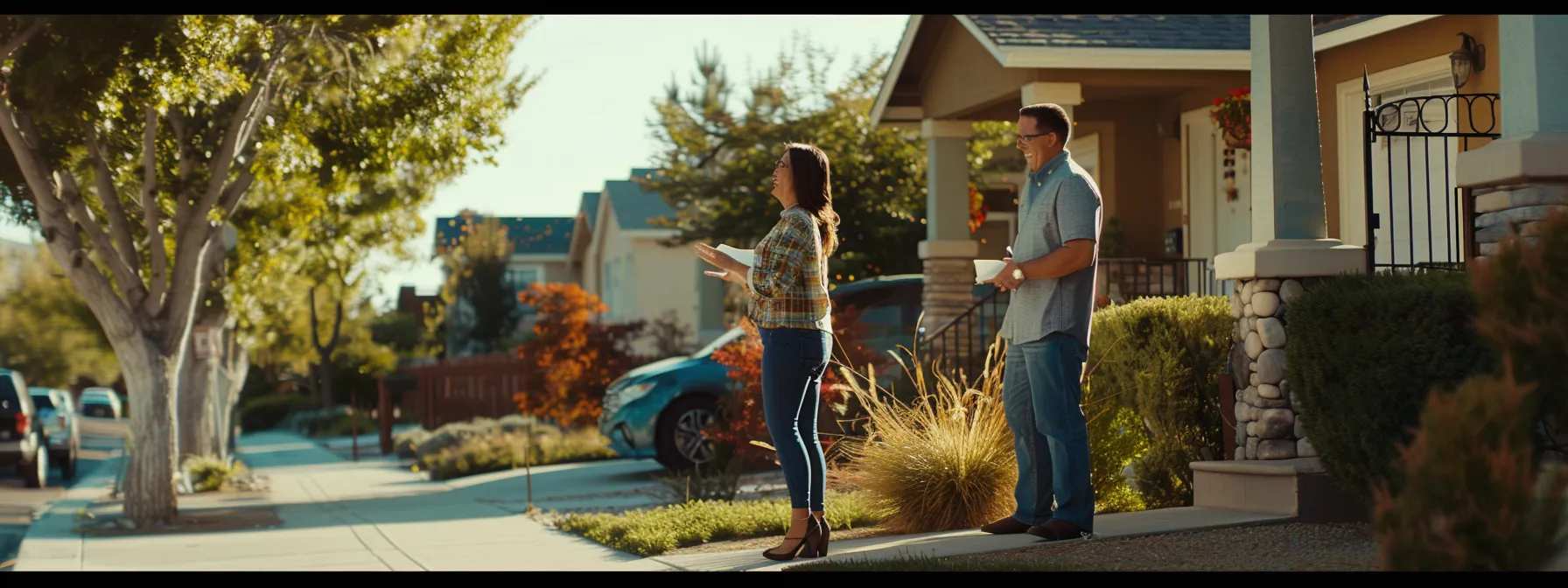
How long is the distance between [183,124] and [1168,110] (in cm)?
953

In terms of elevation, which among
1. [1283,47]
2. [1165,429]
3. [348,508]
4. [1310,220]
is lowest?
[348,508]

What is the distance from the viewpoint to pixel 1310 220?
291 inches

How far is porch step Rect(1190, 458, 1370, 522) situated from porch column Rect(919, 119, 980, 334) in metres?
7.88

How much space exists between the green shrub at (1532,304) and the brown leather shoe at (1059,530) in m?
2.13

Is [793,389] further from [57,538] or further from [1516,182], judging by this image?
[57,538]

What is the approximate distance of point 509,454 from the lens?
652 inches

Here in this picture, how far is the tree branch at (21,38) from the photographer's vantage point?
1041 centimetres


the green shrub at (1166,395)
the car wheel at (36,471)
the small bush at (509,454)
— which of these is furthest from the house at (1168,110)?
the car wheel at (36,471)

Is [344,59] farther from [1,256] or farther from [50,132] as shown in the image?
[1,256]

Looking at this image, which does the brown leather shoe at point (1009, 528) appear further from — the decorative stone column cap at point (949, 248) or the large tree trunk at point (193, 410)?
the large tree trunk at point (193, 410)

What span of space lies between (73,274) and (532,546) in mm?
5281

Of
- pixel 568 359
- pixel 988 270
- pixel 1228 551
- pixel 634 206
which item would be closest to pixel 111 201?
pixel 568 359
